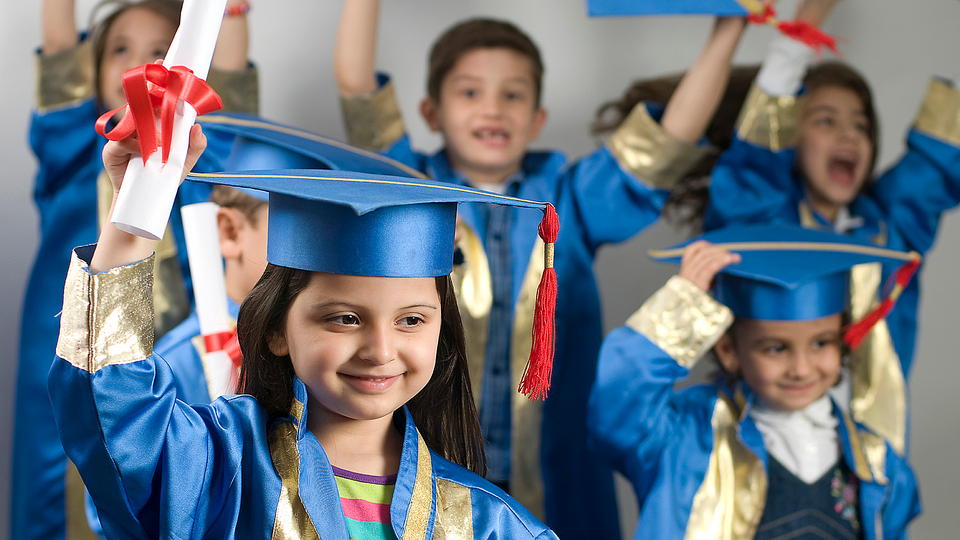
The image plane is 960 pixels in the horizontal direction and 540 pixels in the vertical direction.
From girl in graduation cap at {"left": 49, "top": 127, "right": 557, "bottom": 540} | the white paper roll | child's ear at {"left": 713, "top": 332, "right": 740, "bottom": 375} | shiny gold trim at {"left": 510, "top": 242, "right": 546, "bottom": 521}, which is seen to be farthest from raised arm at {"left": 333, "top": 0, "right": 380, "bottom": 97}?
girl in graduation cap at {"left": 49, "top": 127, "right": 557, "bottom": 540}

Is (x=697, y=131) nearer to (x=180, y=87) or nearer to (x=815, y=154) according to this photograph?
(x=815, y=154)

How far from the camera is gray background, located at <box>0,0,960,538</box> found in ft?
8.03

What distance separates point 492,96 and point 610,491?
0.70 meters

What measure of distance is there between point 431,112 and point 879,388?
89cm

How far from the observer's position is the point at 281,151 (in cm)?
143

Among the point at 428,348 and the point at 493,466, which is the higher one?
the point at 428,348

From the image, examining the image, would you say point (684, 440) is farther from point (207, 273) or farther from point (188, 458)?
point (188, 458)

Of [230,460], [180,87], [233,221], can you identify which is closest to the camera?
[180,87]

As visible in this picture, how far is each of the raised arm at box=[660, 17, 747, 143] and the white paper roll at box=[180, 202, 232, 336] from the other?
2.80 feet

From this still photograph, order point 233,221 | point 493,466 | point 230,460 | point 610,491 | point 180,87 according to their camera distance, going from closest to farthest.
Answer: point 180,87, point 230,460, point 233,221, point 493,466, point 610,491

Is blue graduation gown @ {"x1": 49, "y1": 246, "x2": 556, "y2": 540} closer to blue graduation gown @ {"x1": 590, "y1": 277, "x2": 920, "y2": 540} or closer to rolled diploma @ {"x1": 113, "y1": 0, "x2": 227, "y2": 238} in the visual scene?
rolled diploma @ {"x1": 113, "y1": 0, "x2": 227, "y2": 238}

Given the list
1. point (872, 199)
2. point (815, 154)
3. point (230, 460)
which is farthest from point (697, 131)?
point (230, 460)

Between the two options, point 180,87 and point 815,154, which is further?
point 815,154

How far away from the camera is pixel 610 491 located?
2.07 meters
